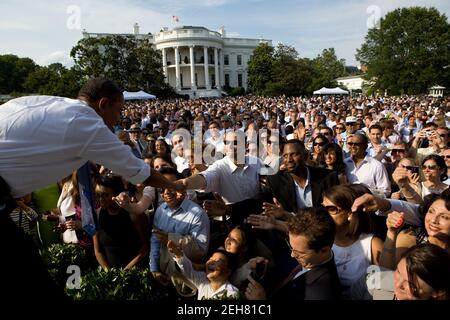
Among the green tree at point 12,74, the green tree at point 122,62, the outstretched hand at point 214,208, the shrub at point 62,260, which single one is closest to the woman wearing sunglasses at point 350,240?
the outstretched hand at point 214,208

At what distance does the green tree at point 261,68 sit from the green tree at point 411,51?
47.9ft

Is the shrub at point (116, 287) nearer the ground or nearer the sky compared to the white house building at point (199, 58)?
nearer the ground

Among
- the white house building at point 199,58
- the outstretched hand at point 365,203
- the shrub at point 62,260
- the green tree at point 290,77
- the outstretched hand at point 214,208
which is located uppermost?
the white house building at point 199,58

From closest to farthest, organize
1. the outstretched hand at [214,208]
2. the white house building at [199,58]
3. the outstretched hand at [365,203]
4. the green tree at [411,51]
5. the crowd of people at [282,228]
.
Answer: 1. the crowd of people at [282,228]
2. the outstretched hand at [365,203]
3. the outstretched hand at [214,208]
4. the green tree at [411,51]
5. the white house building at [199,58]

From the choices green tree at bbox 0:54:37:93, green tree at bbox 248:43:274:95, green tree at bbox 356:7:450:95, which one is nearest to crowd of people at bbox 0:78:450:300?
green tree at bbox 356:7:450:95

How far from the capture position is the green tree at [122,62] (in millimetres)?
39188

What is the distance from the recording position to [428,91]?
4838 centimetres

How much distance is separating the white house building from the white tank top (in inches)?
2818

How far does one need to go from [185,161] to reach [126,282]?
3805 millimetres

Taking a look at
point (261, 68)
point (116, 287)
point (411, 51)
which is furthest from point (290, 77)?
point (116, 287)

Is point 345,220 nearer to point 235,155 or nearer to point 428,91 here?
point 235,155

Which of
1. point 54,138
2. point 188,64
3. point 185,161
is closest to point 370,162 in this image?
point 185,161

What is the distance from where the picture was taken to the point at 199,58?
78.0 metres

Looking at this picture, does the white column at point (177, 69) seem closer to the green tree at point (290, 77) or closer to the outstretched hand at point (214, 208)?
the green tree at point (290, 77)
